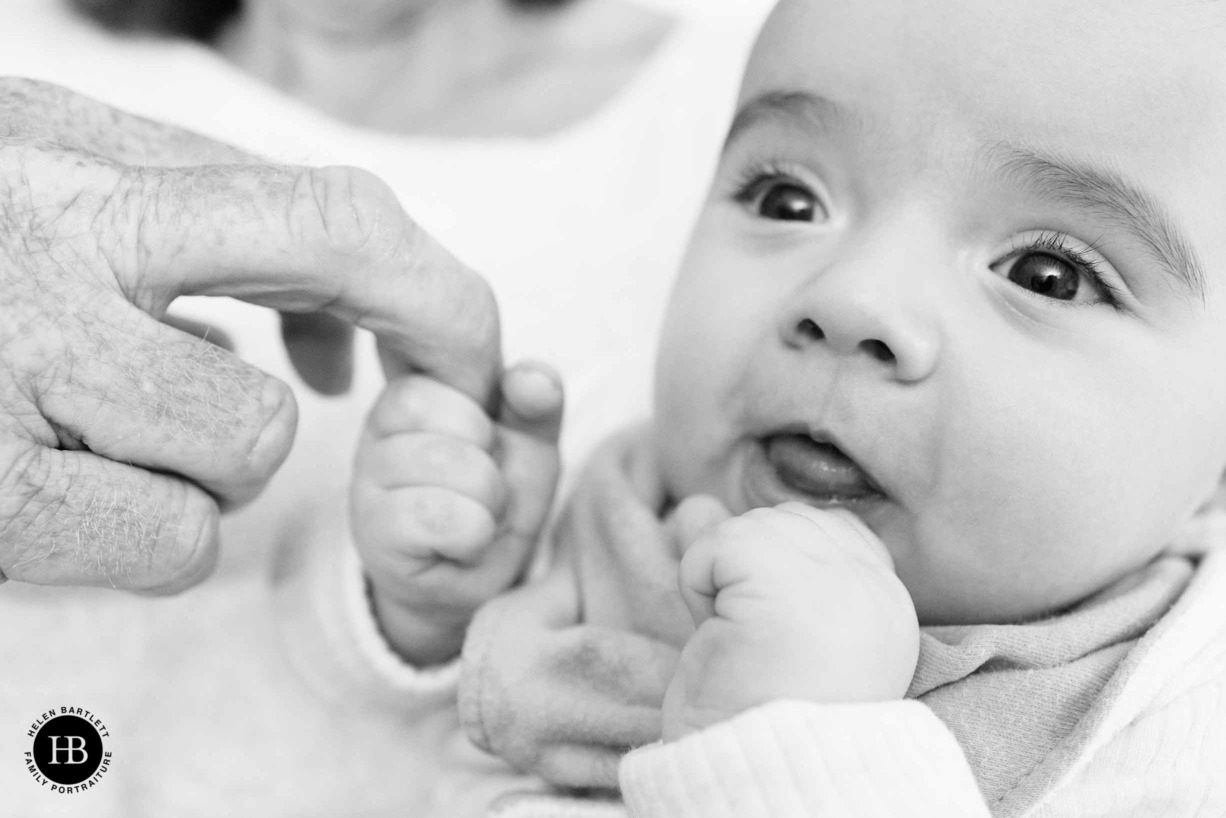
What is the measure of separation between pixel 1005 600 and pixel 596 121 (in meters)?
1.20

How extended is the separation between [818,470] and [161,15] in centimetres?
161

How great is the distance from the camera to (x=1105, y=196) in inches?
37.1

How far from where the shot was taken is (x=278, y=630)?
1.35 metres

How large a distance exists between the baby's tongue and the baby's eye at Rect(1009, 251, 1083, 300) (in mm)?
233

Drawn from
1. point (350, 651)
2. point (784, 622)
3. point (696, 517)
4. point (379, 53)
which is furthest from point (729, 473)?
point (379, 53)

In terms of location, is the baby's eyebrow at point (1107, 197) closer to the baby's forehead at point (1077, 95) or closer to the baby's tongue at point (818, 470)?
the baby's forehead at point (1077, 95)

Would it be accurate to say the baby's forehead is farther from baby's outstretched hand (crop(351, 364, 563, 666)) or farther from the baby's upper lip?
baby's outstretched hand (crop(351, 364, 563, 666))

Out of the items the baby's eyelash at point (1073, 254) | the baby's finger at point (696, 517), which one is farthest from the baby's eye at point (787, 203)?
the baby's finger at point (696, 517)

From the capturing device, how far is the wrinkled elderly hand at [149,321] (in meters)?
0.89

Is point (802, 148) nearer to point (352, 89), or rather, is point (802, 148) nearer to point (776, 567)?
point (776, 567)

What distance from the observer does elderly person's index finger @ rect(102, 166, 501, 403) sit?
918mm

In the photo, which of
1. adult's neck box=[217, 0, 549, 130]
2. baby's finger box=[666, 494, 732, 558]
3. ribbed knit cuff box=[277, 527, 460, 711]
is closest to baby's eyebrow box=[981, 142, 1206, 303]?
baby's finger box=[666, 494, 732, 558]

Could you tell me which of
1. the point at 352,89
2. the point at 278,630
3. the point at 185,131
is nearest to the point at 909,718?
the point at 278,630

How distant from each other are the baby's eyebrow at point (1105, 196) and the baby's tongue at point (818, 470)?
0.30 meters
